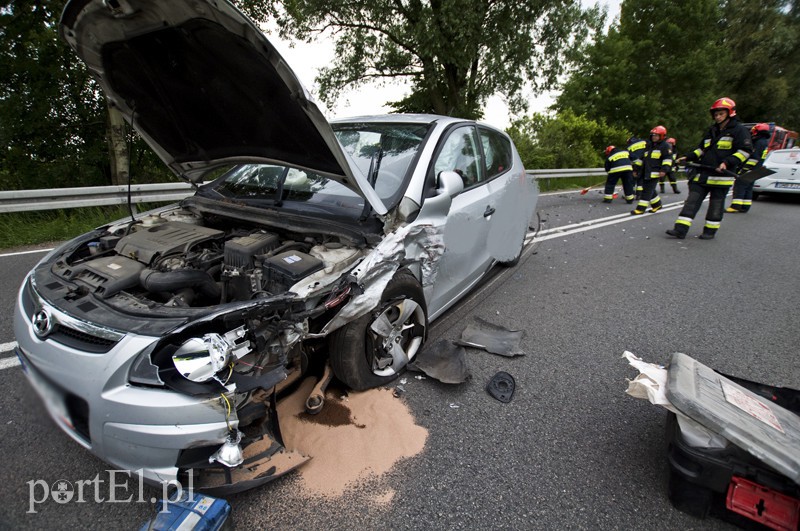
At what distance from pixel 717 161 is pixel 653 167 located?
2520 millimetres

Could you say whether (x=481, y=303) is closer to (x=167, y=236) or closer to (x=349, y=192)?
(x=349, y=192)

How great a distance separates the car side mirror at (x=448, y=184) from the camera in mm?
2590

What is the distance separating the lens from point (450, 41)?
11.3m

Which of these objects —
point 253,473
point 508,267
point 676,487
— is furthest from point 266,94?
point 508,267

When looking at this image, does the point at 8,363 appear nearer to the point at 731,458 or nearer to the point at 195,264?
the point at 195,264

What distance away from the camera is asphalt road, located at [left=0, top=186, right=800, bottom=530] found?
5.63ft

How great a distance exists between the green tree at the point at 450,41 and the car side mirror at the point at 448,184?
9.21 metres

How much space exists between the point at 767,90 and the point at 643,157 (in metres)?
30.1

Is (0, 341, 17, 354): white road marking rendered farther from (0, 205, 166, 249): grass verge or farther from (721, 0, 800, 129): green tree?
(721, 0, 800, 129): green tree

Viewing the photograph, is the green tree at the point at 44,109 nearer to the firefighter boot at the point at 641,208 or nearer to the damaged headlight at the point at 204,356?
the damaged headlight at the point at 204,356

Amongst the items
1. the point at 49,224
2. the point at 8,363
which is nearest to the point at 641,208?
the point at 8,363

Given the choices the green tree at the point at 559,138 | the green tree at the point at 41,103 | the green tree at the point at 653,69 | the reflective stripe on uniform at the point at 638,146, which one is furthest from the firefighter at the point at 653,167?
the green tree at the point at 653,69

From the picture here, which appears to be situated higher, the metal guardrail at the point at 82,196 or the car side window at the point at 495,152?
the car side window at the point at 495,152

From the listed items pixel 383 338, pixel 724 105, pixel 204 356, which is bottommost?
pixel 383 338
